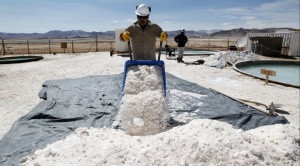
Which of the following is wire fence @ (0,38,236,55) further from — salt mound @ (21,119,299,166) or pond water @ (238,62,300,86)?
salt mound @ (21,119,299,166)

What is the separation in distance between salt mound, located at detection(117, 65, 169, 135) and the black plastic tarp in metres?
0.56

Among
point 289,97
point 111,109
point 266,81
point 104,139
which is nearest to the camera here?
point 104,139

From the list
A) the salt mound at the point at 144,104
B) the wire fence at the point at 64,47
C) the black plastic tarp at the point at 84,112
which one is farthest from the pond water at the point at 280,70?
the wire fence at the point at 64,47

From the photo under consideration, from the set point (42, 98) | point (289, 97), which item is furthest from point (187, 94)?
point (42, 98)

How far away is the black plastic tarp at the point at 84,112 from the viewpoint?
3.65m

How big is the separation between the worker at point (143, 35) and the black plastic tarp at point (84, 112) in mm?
1176

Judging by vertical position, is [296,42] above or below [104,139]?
above

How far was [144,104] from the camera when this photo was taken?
393 cm

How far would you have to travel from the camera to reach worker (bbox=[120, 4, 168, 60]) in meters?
4.68

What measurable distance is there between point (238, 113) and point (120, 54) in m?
12.2

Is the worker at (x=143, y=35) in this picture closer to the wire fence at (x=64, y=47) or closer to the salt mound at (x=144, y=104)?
the salt mound at (x=144, y=104)

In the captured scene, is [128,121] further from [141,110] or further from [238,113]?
[238,113]

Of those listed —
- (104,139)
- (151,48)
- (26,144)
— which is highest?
(151,48)

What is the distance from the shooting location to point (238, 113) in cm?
491
